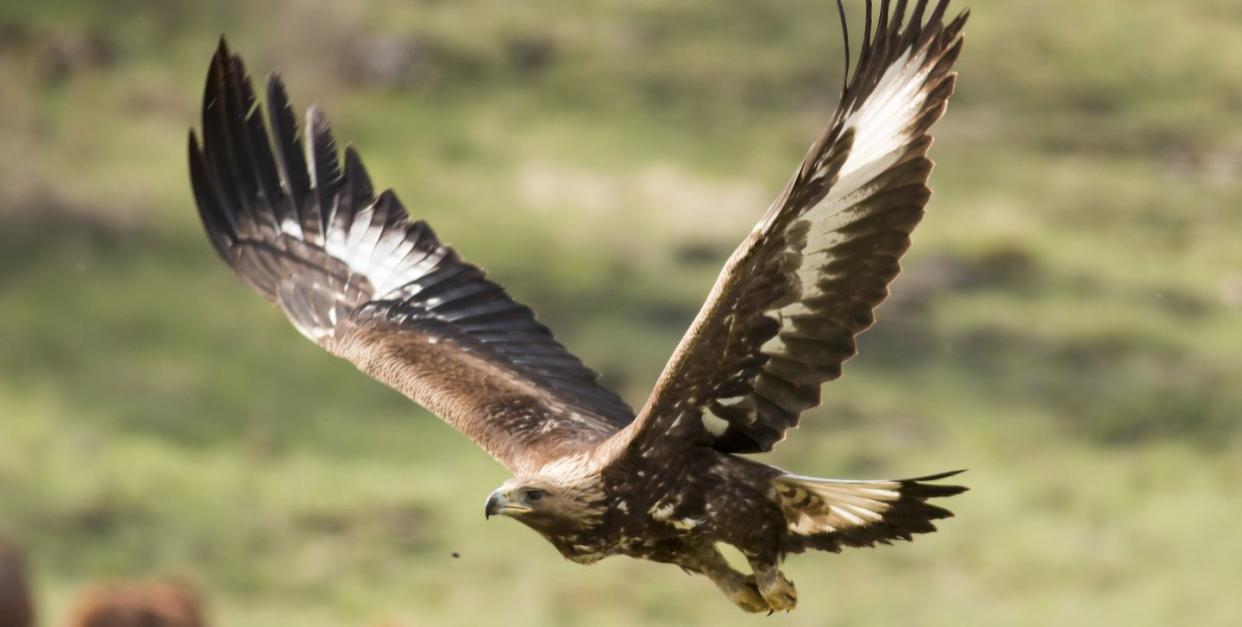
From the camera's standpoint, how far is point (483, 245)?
3127cm

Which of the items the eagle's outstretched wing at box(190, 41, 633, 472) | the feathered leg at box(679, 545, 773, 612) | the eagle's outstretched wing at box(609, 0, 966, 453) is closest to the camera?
the eagle's outstretched wing at box(609, 0, 966, 453)

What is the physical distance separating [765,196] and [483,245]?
16.4 feet

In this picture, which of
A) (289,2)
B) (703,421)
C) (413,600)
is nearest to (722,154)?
(289,2)

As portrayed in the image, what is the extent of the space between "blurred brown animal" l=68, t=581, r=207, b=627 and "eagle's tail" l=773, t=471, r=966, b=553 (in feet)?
23.1

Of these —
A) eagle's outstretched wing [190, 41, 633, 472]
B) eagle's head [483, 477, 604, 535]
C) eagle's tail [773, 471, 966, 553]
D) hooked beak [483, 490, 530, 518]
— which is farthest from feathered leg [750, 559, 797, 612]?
eagle's outstretched wing [190, 41, 633, 472]

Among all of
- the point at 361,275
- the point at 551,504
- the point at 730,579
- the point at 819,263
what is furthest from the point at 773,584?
the point at 361,275

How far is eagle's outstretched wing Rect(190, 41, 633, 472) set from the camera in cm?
858

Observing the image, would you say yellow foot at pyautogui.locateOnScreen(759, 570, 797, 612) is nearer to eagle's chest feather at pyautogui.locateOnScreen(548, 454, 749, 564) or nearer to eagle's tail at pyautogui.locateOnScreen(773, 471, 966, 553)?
eagle's tail at pyautogui.locateOnScreen(773, 471, 966, 553)

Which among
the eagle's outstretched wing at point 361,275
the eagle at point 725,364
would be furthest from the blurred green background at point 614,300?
the eagle at point 725,364

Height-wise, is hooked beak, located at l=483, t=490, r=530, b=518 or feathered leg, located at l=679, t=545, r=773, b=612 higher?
feathered leg, located at l=679, t=545, r=773, b=612

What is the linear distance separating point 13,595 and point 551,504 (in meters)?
7.86

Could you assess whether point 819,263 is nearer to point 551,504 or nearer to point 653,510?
point 653,510

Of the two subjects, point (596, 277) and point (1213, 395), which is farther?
point (596, 277)

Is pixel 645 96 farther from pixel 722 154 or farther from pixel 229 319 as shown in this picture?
pixel 229 319
